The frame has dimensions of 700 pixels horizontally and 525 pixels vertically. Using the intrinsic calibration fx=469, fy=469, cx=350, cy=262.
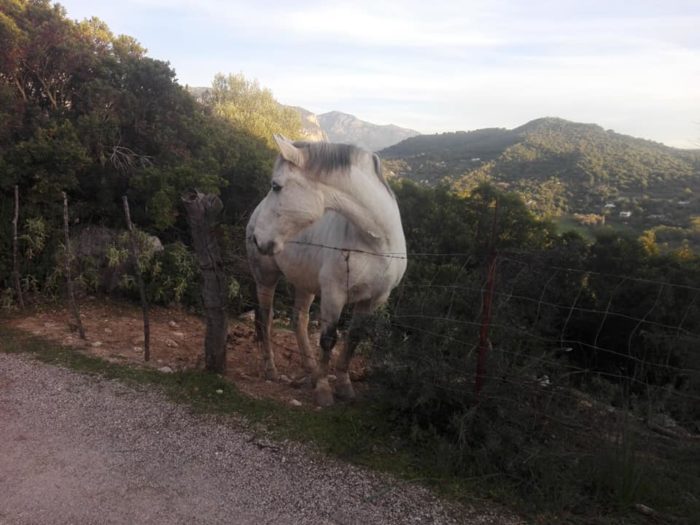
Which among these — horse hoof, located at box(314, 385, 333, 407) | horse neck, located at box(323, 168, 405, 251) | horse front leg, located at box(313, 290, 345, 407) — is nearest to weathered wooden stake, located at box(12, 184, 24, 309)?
horse front leg, located at box(313, 290, 345, 407)

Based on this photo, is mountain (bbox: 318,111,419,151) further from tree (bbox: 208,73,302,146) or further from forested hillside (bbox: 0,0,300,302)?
forested hillside (bbox: 0,0,300,302)

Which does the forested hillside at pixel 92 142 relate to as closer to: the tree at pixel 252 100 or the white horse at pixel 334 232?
the white horse at pixel 334 232

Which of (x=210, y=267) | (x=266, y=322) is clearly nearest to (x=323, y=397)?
(x=266, y=322)

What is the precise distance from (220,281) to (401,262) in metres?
1.94

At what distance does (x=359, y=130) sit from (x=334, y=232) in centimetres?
13842

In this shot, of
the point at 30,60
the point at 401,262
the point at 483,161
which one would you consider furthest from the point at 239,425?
the point at 483,161

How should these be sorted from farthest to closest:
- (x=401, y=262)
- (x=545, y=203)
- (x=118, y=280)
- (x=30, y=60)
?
(x=545, y=203)
(x=30, y=60)
(x=118, y=280)
(x=401, y=262)

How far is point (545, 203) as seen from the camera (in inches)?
837

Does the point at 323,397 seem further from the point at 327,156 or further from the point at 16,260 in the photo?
the point at 16,260

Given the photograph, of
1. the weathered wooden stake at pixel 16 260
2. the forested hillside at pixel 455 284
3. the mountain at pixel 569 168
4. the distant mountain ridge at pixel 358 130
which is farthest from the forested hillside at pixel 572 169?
the distant mountain ridge at pixel 358 130

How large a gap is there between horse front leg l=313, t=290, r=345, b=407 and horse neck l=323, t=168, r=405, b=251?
0.63m

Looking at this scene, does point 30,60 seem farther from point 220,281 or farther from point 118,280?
point 220,281

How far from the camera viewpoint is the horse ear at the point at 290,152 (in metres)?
3.74

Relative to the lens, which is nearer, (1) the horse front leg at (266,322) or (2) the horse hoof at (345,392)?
(2) the horse hoof at (345,392)
